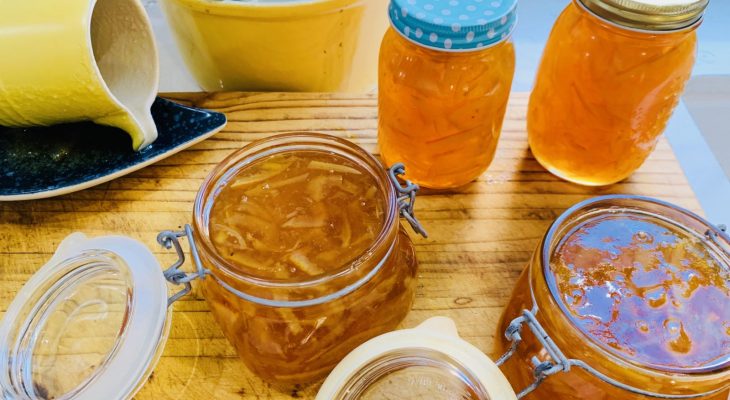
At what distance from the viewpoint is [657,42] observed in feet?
1.83

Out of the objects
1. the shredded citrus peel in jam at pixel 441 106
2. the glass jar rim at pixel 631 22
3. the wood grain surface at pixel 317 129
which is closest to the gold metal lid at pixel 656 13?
the glass jar rim at pixel 631 22

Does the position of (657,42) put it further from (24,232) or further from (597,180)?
(24,232)

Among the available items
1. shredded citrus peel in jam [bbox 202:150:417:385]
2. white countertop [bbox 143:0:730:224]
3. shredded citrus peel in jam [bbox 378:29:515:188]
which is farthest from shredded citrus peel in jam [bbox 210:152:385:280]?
white countertop [bbox 143:0:730:224]

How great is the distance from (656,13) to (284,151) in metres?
0.36

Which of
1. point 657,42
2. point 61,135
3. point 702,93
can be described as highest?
point 657,42

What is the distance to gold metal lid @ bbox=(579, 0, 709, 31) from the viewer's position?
52 centimetres

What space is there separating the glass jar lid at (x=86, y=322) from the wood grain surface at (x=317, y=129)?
0.07 meters

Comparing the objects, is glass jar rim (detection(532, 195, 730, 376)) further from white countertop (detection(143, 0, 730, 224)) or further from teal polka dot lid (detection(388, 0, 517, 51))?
white countertop (detection(143, 0, 730, 224))

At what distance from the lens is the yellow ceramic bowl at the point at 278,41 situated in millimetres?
735

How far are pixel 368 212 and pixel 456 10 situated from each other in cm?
20

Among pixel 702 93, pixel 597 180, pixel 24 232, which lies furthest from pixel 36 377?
pixel 702 93

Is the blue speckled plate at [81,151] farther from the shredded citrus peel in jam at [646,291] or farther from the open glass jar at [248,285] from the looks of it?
the shredded citrus peel in jam at [646,291]

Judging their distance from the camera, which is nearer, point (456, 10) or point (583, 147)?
point (456, 10)

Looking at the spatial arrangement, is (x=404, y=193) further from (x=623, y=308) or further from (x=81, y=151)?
(x=81, y=151)
